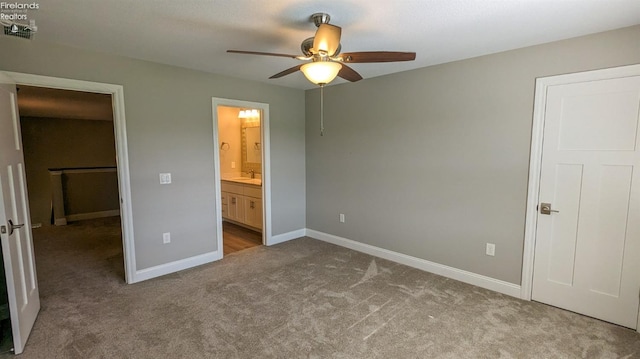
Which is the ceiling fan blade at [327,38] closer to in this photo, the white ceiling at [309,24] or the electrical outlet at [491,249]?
the white ceiling at [309,24]

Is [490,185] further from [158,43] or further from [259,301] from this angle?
[158,43]

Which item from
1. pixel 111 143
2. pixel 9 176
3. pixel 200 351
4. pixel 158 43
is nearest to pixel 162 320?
pixel 200 351

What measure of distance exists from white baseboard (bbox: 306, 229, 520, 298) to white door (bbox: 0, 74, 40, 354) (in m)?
3.34

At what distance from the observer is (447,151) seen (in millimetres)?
3285

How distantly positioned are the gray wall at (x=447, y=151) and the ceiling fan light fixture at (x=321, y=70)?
1819mm

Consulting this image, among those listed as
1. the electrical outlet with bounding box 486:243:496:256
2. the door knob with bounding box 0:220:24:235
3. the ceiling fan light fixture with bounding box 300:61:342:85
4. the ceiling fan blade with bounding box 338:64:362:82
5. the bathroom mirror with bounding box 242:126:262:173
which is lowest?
the electrical outlet with bounding box 486:243:496:256

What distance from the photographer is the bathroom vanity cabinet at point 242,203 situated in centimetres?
494

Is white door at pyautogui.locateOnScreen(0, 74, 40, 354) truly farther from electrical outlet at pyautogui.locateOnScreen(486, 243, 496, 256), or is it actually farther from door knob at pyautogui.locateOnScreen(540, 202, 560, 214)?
door knob at pyautogui.locateOnScreen(540, 202, 560, 214)

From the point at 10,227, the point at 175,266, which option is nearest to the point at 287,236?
the point at 175,266

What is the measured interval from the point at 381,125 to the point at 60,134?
6.90m

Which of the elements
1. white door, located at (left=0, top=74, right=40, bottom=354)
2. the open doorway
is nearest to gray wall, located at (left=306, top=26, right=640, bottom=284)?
white door, located at (left=0, top=74, right=40, bottom=354)

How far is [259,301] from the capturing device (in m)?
2.81

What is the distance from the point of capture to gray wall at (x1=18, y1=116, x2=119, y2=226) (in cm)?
607

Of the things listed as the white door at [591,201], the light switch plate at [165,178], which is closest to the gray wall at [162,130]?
the light switch plate at [165,178]
